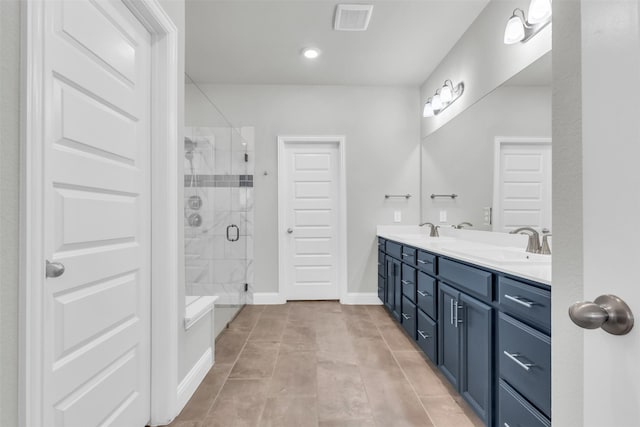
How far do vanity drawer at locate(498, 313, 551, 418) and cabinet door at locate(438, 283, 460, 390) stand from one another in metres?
0.44

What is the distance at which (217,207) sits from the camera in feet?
9.68

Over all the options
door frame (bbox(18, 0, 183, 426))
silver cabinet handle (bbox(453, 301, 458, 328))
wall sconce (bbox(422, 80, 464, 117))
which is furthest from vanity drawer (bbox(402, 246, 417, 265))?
door frame (bbox(18, 0, 183, 426))

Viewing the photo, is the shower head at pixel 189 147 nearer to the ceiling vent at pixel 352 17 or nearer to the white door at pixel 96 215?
the white door at pixel 96 215

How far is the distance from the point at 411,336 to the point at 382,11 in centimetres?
254

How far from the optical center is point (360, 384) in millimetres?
2053

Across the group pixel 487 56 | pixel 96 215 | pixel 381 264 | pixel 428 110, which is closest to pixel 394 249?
pixel 381 264

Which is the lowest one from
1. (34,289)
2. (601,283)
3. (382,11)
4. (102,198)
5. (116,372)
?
(116,372)

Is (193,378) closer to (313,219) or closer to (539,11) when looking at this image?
(313,219)

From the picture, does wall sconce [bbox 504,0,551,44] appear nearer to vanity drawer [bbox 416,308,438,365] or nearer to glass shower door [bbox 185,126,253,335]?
vanity drawer [bbox 416,308,438,365]

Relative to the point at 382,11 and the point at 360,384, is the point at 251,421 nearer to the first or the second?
the point at 360,384
